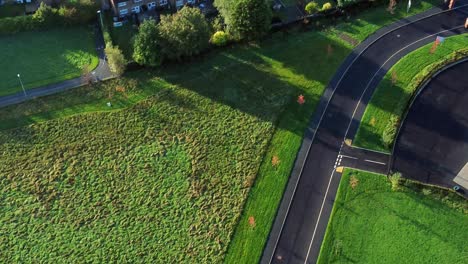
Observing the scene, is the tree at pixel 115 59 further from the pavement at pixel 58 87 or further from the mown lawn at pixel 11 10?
the mown lawn at pixel 11 10

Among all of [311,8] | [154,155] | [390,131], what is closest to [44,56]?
[154,155]

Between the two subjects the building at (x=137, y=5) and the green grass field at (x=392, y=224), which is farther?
the building at (x=137, y=5)

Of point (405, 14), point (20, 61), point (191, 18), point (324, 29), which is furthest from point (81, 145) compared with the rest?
point (405, 14)

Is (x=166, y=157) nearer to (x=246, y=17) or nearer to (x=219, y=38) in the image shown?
(x=219, y=38)

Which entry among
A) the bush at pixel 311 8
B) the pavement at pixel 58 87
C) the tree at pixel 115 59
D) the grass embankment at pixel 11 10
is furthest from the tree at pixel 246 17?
the grass embankment at pixel 11 10

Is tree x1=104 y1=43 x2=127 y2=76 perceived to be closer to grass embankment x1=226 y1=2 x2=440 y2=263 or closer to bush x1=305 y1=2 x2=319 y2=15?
grass embankment x1=226 y1=2 x2=440 y2=263

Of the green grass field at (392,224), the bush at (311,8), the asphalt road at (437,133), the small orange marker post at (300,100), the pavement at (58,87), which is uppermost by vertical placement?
the bush at (311,8)

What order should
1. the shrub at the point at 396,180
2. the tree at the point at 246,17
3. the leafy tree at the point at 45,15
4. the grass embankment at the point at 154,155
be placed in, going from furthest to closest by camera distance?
the leafy tree at the point at 45,15
the tree at the point at 246,17
the shrub at the point at 396,180
the grass embankment at the point at 154,155
